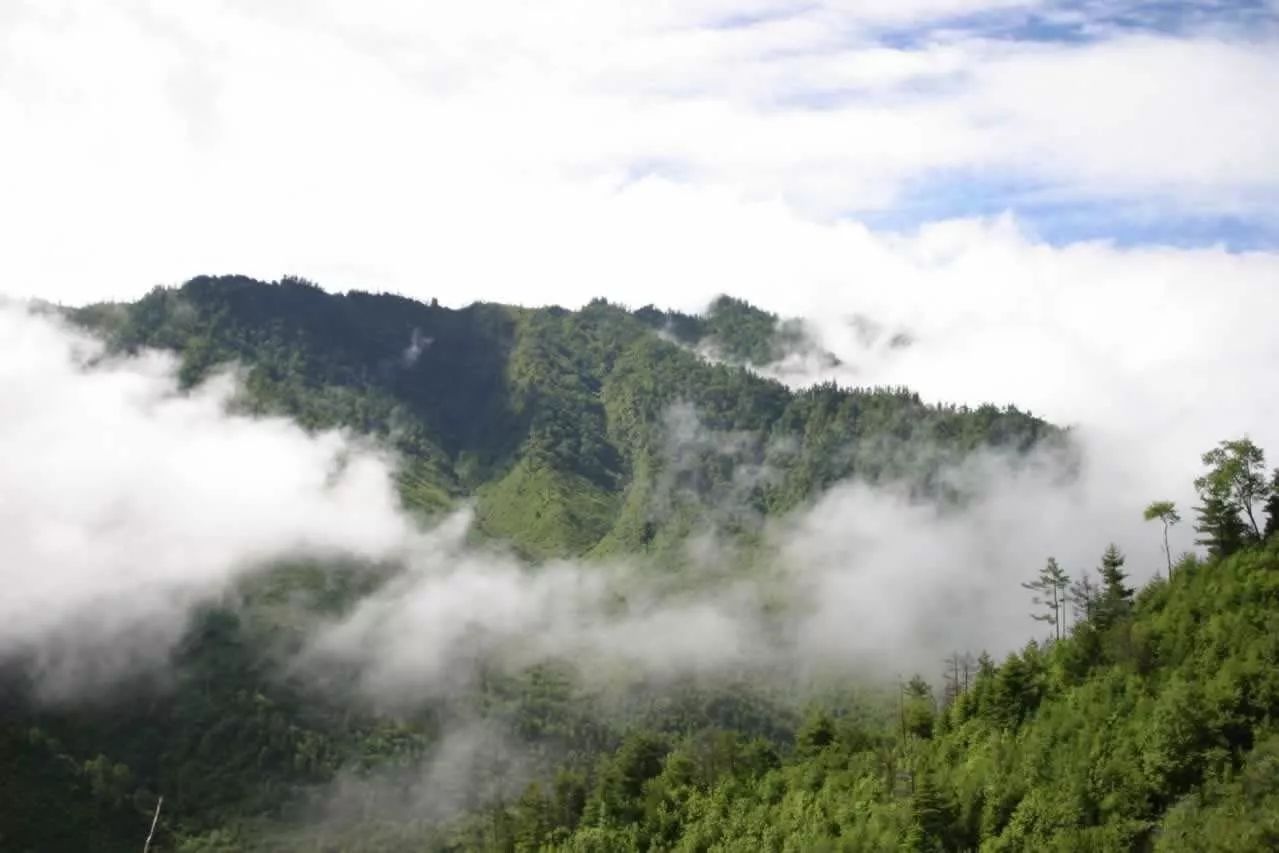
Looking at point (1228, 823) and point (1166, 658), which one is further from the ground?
point (1166, 658)

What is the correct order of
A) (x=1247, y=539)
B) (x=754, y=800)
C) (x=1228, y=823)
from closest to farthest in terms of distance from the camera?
(x=1228, y=823) → (x=1247, y=539) → (x=754, y=800)

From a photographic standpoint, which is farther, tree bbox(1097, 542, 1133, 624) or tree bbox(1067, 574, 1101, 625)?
tree bbox(1067, 574, 1101, 625)

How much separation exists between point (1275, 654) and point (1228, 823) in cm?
2357

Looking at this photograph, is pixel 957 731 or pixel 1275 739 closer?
pixel 1275 739

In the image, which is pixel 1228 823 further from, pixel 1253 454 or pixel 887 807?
pixel 1253 454

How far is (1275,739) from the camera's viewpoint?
115000mm

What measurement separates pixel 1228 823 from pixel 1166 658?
98.6 feet

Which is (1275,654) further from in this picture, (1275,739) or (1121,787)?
(1121,787)

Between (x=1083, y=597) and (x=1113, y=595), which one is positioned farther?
(x=1083, y=597)

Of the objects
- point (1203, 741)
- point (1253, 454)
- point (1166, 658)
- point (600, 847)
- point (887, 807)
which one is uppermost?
point (1253, 454)

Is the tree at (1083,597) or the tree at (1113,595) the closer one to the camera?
the tree at (1113,595)

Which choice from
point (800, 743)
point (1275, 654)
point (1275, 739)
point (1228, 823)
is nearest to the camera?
point (1228, 823)

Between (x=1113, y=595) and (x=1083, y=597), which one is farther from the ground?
(x=1083, y=597)

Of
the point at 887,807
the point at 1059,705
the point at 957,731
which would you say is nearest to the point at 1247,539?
the point at 1059,705
